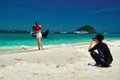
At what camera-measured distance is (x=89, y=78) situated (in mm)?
8094

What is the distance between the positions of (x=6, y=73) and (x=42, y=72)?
3.75ft

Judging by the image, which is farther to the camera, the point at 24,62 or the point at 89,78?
the point at 24,62

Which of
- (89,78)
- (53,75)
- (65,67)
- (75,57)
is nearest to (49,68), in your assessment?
(65,67)

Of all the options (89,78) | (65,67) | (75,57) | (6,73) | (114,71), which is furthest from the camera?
(75,57)

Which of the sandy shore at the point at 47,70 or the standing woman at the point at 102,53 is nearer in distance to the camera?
the sandy shore at the point at 47,70

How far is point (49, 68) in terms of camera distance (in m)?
9.77

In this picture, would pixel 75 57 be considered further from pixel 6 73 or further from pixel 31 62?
pixel 6 73

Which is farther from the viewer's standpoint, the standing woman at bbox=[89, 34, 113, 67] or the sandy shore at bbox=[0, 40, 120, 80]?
the standing woman at bbox=[89, 34, 113, 67]

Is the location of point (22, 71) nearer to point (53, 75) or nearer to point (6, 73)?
point (6, 73)

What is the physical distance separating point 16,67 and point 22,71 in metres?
0.76

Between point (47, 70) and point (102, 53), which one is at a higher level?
point (102, 53)

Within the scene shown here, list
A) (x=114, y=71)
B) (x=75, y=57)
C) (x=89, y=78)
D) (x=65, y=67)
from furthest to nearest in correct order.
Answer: (x=75, y=57) < (x=65, y=67) < (x=114, y=71) < (x=89, y=78)

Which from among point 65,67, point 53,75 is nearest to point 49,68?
point 65,67

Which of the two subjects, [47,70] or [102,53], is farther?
[102,53]
